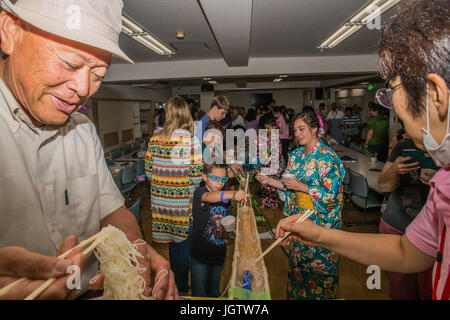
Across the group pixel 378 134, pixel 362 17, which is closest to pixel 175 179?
pixel 362 17

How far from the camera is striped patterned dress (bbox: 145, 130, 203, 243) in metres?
2.63

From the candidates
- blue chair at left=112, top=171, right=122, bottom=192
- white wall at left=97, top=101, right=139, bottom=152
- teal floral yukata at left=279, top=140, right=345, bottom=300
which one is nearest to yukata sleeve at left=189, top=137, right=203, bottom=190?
teal floral yukata at left=279, top=140, right=345, bottom=300

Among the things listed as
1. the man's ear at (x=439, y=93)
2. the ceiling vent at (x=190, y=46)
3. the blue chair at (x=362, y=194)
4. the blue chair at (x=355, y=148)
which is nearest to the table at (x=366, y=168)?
the blue chair at (x=362, y=194)

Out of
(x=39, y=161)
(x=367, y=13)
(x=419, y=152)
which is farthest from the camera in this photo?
(x=367, y=13)

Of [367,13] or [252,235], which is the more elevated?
[367,13]

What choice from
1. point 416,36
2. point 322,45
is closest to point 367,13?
point 322,45

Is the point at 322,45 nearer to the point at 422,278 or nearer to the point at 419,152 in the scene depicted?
the point at 419,152

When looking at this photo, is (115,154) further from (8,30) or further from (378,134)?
(378,134)

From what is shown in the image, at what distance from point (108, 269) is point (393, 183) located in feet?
8.42

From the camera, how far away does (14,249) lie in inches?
25.8

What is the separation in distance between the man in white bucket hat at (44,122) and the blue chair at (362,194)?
13.0 feet

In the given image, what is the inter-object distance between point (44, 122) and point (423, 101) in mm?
1261

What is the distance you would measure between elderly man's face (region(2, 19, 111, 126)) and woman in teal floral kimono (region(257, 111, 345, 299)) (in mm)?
2010

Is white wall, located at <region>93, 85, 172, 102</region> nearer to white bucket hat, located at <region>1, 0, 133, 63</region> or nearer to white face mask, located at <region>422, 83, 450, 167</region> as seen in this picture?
white bucket hat, located at <region>1, 0, 133, 63</region>
